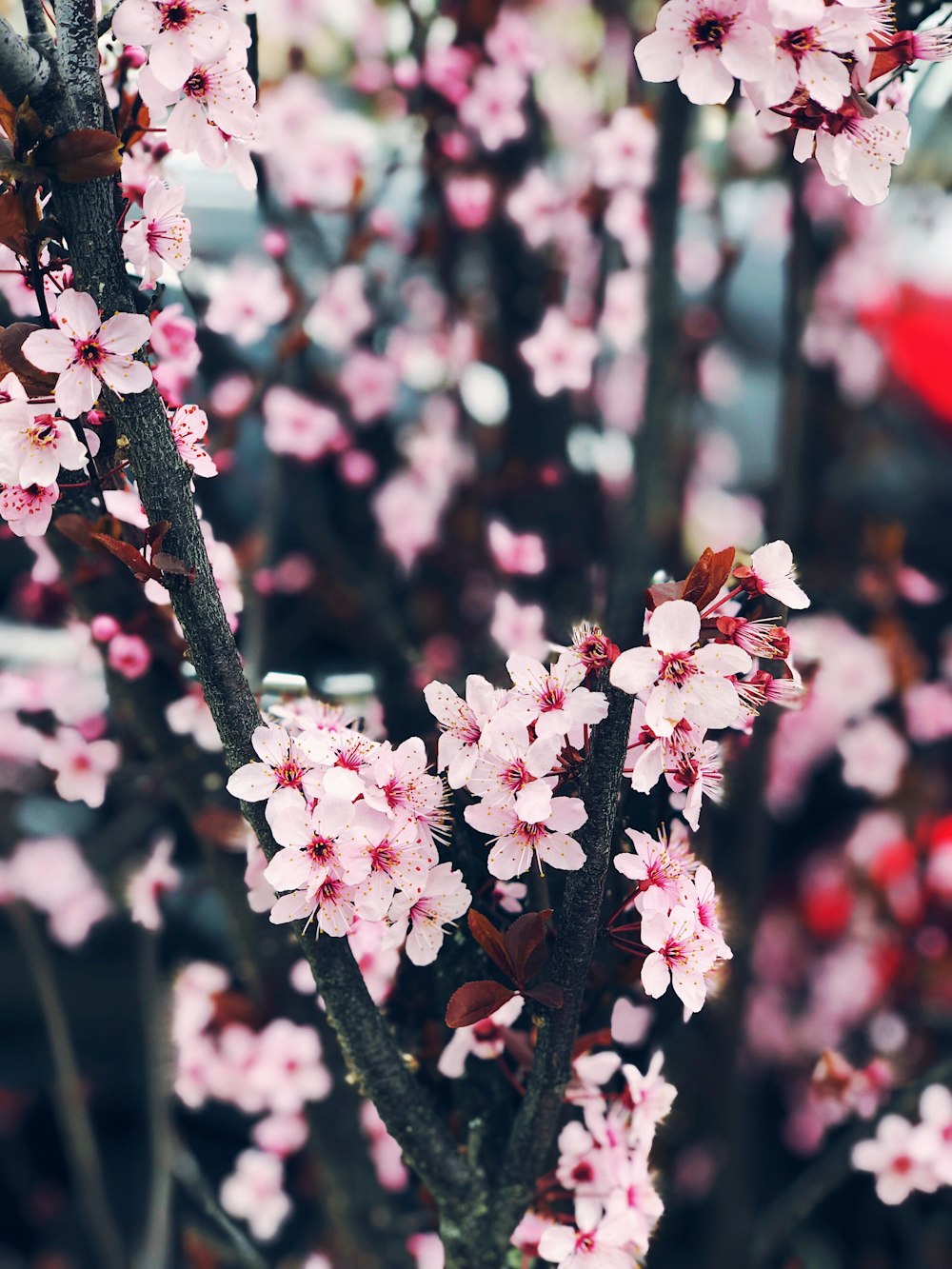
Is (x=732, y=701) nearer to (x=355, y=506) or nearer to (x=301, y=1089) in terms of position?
(x=301, y=1089)

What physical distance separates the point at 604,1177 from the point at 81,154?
1.15 m

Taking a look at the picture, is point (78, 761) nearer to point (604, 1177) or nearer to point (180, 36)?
point (604, 1177)

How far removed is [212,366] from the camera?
2.31 m

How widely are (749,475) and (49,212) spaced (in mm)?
3067

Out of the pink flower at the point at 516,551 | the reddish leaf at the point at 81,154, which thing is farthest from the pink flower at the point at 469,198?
the reddish leaf at the point at 81,154

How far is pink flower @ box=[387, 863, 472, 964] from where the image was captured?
3.16 feet

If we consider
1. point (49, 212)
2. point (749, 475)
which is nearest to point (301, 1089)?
point (49, 212)

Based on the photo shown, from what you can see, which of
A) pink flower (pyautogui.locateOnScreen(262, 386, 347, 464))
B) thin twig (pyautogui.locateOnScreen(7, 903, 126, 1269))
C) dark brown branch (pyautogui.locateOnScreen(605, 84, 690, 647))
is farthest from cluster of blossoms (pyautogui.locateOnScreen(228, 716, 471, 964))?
pink flower (pyautogui.locateOnScreen(262, 386, 347, 464))

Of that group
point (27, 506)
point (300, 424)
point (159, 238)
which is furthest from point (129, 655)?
point (300, 424)

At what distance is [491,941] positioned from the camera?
3.09ft

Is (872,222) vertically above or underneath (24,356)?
underneath

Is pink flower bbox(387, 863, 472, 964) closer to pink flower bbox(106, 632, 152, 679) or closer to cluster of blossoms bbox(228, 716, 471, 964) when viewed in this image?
cluster of blossoms bbox(228, 716, 471, 964)

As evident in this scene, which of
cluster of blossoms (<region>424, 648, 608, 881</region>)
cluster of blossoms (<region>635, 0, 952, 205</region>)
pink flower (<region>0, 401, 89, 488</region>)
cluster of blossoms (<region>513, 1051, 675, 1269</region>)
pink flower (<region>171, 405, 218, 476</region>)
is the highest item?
cluster of blossoms (<region>635, 0, 952, 205</region>)

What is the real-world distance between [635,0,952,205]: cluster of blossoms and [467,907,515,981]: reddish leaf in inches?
30.1
